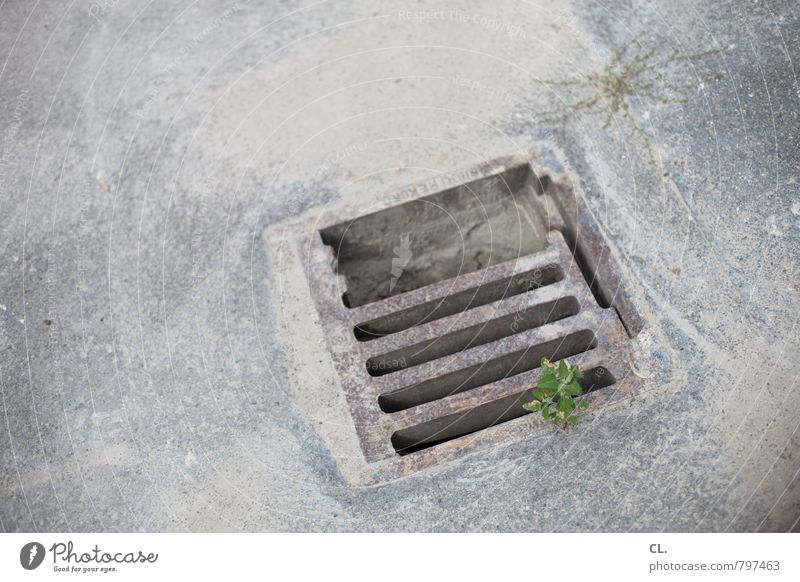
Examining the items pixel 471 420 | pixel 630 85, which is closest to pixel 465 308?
pixel 471 420

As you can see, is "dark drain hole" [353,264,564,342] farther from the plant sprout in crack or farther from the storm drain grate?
the plant sprout in crack

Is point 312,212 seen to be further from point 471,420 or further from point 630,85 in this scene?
point 630,85

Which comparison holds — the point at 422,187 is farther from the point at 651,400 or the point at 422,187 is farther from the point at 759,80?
the point at 759,80

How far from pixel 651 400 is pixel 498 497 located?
0.68 metres

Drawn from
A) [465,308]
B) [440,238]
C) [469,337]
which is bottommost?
[469,337]

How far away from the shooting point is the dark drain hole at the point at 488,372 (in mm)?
2799

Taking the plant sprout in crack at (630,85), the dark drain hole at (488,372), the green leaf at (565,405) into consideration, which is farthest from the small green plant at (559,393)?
the plant sprout in crack at (630,85)

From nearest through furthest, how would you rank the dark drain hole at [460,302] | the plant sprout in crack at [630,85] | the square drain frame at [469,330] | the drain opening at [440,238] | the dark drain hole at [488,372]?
1. the square drain frame at [469,330]
2. the dark drain hole at [488,372]
3. the dark drain hole at [460,302]
4. the drain opening at [440,238]
5. the plant sprout in crack at [630,85]

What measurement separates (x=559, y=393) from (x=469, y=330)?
18.4 inches

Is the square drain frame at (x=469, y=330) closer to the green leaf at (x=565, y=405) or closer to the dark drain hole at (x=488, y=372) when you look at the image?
the dark drain hole at (x=488, y=372)

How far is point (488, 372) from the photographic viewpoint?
2830 mm

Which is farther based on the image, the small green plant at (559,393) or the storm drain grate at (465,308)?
the storm drain grate at (465,308)

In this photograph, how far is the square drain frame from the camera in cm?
268

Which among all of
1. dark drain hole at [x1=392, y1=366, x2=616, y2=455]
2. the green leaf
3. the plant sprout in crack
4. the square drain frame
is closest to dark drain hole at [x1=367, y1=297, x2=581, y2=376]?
the square drain frame
